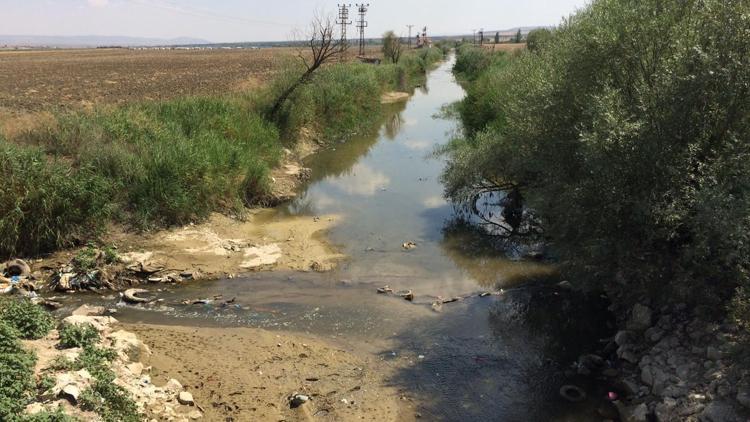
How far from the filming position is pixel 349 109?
112 feet

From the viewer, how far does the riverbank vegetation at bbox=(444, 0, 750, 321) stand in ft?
26.6

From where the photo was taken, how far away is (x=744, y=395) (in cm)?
660

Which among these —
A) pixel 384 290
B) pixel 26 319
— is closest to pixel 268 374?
pixel 26 319

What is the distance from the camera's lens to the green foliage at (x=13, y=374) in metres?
5.75

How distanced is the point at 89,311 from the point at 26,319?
9.50ft

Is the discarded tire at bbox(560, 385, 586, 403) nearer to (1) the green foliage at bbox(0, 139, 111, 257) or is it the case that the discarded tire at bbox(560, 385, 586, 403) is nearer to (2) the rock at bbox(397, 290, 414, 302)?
(2) the rock at bbox(397, 290, 414, 302)

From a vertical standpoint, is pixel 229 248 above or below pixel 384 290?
above

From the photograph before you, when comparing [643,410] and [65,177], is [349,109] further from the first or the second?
[643,410]

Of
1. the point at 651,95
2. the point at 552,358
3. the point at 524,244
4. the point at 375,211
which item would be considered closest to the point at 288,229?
the point at 375,211

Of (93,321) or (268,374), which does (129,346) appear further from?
(268,374)

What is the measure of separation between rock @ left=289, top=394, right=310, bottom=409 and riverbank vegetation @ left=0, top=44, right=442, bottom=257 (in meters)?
→ 8.98

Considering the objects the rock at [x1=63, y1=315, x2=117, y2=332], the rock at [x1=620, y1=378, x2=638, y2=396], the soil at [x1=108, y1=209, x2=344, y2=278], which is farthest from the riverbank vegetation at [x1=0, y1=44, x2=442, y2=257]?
the rock at [x1=620, y1=378, x2=638, y2=396]

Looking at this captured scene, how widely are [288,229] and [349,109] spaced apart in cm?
1924

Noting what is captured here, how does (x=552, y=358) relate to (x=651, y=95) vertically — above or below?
below
